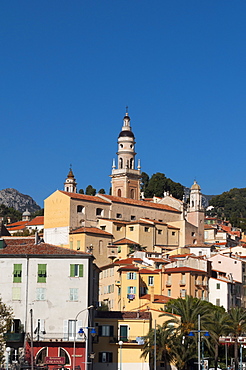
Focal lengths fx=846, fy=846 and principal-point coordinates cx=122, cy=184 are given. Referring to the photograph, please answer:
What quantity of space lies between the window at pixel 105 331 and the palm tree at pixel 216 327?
8348 millimetres

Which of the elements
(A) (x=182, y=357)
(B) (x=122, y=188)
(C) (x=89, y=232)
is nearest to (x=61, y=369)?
(A) (x=182, y=357)

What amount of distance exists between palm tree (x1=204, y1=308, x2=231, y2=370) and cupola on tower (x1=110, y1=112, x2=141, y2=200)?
66.2 m

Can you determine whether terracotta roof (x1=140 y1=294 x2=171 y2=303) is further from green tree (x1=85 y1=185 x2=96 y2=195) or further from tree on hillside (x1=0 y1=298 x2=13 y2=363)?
green tree (x1=85 y1=185 x2=96 y2=195)

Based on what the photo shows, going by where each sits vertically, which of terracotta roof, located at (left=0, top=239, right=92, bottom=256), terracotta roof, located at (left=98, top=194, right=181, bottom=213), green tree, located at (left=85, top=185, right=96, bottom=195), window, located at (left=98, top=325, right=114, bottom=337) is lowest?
window, located at (left=98, top=325, right=114, bottom=337)

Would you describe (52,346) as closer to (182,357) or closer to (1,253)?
(1,253)

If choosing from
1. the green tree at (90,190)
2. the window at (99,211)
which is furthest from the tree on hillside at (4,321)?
the green tree at (90,190)

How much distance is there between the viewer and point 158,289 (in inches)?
3836

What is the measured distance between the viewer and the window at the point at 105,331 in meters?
68.4

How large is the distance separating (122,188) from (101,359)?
75.8 metres

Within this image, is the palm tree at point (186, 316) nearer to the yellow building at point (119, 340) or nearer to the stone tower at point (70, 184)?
the yellow building at point (119, 340)

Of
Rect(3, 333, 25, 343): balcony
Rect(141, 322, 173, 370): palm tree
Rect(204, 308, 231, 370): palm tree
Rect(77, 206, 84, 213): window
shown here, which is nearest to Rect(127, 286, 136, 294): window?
Rect(204, 308, 231, 370): palm tree

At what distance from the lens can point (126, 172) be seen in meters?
142

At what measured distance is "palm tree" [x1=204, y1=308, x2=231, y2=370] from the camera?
71125 mm

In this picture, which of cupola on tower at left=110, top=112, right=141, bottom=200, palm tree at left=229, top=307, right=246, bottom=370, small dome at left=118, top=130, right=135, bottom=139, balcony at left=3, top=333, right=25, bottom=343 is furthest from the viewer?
small dome at left=118, top=130, right=135, bottom=139
